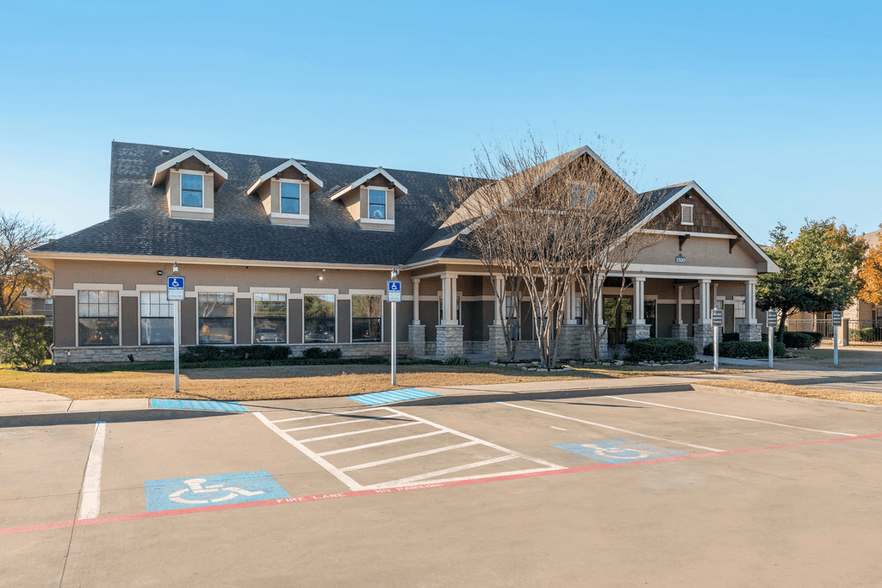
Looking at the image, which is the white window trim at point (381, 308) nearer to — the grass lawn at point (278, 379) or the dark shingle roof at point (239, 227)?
the dark shingle roof at point (239, 227)

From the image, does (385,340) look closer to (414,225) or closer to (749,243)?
(414,225)

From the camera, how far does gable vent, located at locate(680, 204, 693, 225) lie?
27047 mm

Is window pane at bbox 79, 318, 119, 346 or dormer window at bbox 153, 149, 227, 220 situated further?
dormer window at bbox 153, 149, 227, 220

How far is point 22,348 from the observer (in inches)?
784

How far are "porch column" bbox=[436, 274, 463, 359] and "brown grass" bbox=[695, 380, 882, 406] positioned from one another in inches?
356

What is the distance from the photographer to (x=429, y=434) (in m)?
10.7

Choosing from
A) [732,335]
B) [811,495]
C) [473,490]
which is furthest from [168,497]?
[732,335]

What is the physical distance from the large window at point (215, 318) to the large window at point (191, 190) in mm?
3805

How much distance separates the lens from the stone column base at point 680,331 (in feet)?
102

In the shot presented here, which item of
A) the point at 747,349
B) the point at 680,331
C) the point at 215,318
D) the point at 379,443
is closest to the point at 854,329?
the point at 680,331

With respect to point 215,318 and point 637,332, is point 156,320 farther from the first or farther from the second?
point 637,332

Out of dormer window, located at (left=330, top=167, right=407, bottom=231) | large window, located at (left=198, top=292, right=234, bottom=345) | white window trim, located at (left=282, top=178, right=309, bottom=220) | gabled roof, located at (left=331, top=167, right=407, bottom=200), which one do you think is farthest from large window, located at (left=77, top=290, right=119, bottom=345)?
dormer window, located at (left=330, top=167, right=407, bottom=231)

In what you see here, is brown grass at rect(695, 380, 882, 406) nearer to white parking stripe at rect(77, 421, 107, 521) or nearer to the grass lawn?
the grass lawn

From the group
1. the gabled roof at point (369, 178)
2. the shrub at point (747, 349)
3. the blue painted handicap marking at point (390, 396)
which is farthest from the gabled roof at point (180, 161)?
the shrub at point (747, 349)
